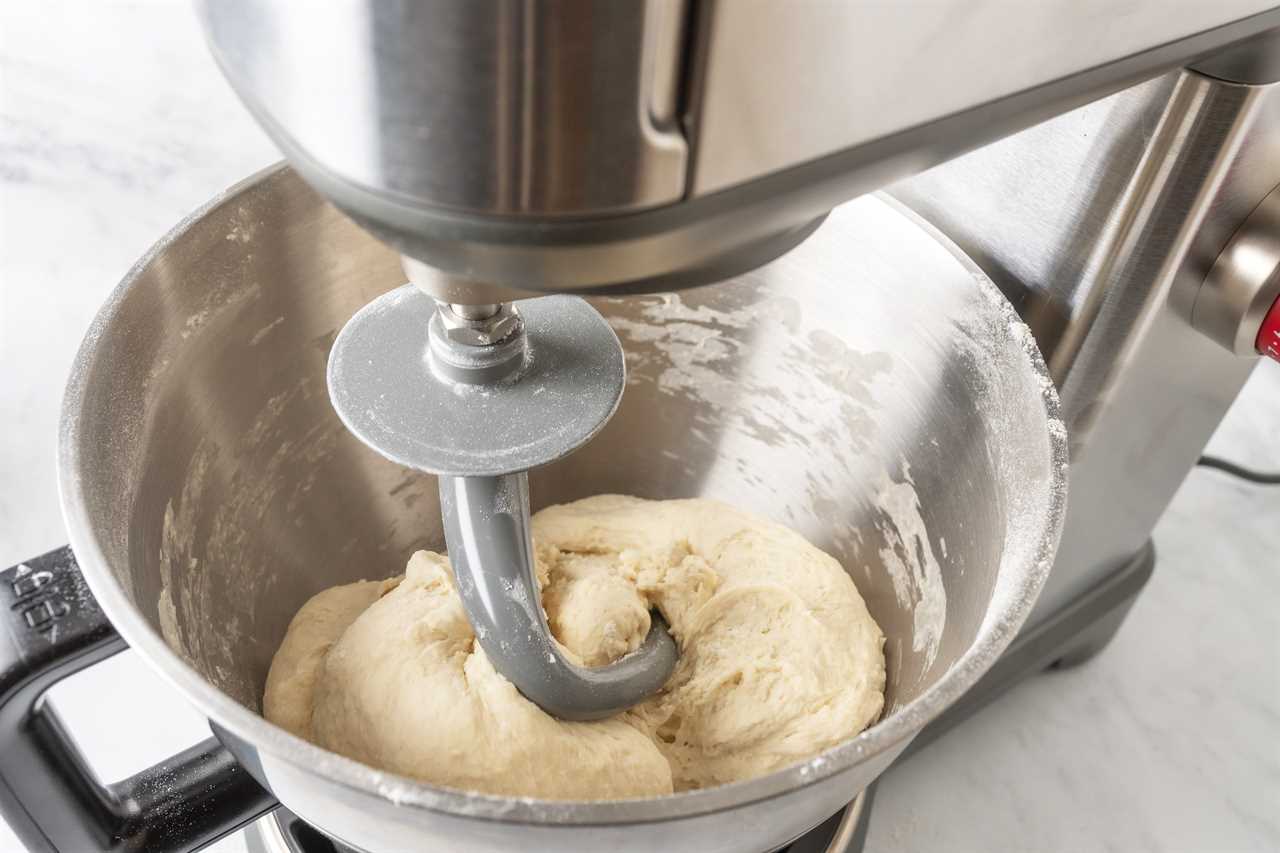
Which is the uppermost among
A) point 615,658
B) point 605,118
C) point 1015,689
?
point 605,118

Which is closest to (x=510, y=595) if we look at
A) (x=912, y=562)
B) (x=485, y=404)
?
(x=485, y=404)

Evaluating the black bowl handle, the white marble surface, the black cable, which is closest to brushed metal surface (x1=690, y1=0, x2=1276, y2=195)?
the black bowl handle

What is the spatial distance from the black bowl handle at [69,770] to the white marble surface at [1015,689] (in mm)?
308

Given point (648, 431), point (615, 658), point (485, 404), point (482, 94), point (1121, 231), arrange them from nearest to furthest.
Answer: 1. point (482, 94)
2. point (485, 404)
3. point (1121, 231)
4. point (615, 658)
5. point (648, 431)

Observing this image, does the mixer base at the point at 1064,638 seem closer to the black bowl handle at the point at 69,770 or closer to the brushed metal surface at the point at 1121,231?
the brushed metal surface at the point at 1121,231

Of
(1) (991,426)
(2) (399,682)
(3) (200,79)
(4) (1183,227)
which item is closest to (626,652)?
(2) (399,682)

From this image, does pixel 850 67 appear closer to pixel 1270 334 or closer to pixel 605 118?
pixel 605 118

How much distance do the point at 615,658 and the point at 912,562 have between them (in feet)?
0.62

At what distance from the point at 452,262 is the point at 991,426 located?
1.19 ft

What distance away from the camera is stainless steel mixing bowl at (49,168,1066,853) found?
0.42m

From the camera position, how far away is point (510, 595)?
55 cm

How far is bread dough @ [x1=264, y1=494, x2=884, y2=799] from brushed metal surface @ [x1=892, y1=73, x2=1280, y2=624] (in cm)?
20

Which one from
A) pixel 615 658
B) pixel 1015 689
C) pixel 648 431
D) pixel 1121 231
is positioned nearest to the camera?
pixel 1121 231

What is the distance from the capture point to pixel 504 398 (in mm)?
456
